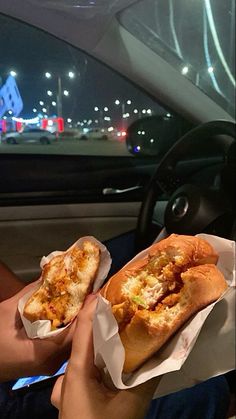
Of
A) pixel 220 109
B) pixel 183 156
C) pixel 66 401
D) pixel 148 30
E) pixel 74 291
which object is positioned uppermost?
pixel 148 30

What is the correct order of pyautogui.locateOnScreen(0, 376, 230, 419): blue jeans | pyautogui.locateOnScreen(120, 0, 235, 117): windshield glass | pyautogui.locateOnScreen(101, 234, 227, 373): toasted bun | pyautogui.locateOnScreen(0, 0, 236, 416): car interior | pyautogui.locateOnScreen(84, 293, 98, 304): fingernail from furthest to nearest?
pyautogui.locateOnScreen(120, 0, 235, 117): windshield glass → pyautogui.locateOnScreen(0, 0, 236, 416): car interior → pyautogui.locateOnScreen(0, 376, 230, 419): blue jeans → pyautogui.locateOnScreen(84, 293, 98, 304): fingernail → pyautogui.locateOnScreen(101, 234, 227, 373): toasted bun

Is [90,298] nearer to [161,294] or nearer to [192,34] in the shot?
[161,294]

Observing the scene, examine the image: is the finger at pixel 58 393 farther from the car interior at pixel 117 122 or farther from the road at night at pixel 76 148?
the road at night at pixel 76 148

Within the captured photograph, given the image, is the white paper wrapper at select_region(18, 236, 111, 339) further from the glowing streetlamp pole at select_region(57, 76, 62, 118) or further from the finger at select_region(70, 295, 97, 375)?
the glowing streetlamp pole at select_region(57, 76, 62, 118)

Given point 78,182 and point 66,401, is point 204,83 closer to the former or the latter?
point 78,182

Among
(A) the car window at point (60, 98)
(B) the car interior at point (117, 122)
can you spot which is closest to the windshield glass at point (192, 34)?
(B) the car interior at point (117, 122)

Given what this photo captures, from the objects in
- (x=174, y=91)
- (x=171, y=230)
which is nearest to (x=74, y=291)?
(x=171, y=230)

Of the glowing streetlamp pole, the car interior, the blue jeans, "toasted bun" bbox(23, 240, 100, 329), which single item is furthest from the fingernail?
the glowing streetlamp pole
